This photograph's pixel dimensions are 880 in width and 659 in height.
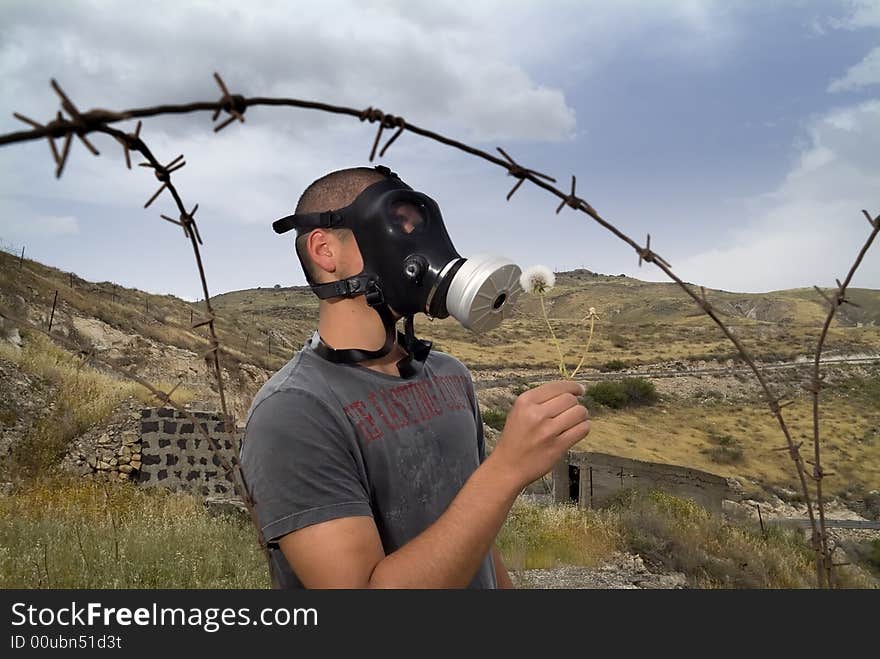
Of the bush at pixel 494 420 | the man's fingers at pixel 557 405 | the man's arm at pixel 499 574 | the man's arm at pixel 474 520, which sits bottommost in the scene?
the bush at pixel 494 420

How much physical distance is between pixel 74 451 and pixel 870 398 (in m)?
45.1

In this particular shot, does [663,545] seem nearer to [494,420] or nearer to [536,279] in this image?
[536,279]

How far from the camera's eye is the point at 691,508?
12.0 metres

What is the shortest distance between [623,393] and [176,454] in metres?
30.1

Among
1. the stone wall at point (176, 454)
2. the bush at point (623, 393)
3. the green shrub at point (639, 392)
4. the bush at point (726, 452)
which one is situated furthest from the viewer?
the green shrub at point (639, 392)

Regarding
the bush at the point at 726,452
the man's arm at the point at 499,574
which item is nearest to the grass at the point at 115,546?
the man's arm at the point at 499,574

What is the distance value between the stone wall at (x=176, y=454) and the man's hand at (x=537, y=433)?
10329mm

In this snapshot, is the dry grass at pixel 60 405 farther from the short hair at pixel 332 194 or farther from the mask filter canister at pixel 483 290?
the mask filter canister at pixel 483 290

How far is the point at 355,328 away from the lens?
1843mm

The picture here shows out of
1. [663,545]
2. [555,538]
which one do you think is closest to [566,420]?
A: [555,538]

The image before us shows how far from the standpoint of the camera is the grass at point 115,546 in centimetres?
511

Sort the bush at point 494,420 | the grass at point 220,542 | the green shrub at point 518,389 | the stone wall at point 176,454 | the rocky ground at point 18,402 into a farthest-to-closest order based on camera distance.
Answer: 1. the green shrub at point 518,389
2. the bush at point 494,420
3. the stone wall at point 176,454
4. the rocky ground at point 18,402
5. the grass at point 220,542

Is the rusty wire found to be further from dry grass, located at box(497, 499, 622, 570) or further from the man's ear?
dry grass, located at box(497, 499, 622, 570)
